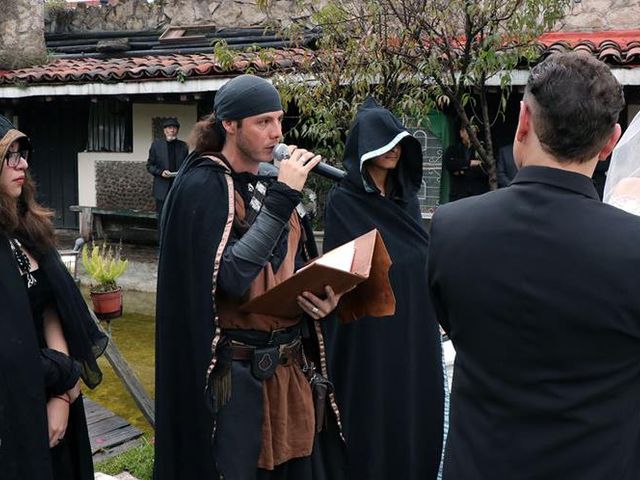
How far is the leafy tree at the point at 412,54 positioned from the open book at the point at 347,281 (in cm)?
207

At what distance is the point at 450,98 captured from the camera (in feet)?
14.5

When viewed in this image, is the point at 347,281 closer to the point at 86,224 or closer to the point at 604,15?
the point at 604,15

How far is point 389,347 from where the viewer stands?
10.8 ft

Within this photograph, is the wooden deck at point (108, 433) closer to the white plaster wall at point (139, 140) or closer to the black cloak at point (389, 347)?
the black cloak at point (389, 347)

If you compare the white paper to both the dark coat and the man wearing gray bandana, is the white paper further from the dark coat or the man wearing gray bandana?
the dark coat

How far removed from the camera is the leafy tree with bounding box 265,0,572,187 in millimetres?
4227

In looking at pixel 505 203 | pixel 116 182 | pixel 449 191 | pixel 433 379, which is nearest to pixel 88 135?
pixel 116 182

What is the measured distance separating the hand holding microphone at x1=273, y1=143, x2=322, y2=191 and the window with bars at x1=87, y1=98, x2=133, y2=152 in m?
8.49

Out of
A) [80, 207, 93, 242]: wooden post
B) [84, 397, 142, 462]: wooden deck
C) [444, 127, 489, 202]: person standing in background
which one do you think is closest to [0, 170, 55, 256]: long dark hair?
[84, 397, 142, 462]: wooden deck

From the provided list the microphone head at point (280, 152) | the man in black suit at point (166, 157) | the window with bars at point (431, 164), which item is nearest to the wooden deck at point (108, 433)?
the microphone head at point (280, 152)

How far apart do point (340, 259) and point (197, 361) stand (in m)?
0.63

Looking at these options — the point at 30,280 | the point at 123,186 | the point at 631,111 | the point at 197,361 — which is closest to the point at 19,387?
the point at 30,280

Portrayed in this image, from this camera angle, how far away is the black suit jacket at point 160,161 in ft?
30.1

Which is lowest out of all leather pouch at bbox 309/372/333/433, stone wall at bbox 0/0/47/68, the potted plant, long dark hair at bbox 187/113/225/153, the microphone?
the potted plant
